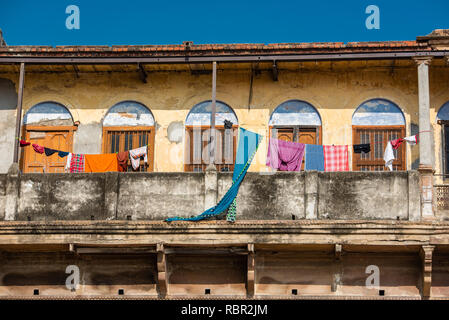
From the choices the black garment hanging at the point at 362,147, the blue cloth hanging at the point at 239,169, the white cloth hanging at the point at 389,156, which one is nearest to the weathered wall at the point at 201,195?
the blue cloth hanging at the point at 239,169

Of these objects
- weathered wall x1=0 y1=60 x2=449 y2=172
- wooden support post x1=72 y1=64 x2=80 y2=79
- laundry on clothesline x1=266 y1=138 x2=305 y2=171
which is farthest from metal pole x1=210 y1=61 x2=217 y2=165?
wooden support post x1=72 y1=64 x2=80 y2=79

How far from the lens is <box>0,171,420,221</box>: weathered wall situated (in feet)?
53.4

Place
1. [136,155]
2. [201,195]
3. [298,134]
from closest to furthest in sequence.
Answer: [201,195] → [136,155] → [298,134]

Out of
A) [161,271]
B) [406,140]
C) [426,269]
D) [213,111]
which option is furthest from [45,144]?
[426,269]

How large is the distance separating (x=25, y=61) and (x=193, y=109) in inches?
162

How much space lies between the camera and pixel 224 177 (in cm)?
1672

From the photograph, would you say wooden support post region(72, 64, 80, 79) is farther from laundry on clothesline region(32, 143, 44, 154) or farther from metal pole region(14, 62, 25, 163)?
laundry on clothesline region(32, 143, 44, 154)

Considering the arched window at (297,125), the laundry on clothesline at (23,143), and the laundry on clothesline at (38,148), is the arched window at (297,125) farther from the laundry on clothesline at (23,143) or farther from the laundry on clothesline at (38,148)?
the laundry on clothesline at (23,143)

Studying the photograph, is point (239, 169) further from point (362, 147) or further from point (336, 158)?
point (362, 147)

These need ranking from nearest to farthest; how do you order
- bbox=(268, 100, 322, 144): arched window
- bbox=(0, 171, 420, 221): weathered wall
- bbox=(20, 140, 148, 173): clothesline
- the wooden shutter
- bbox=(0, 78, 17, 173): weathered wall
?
bbox=(0, 171, 420, 221): weathered wall
bbox=(20, 140, 148, 173): clothesline
bbox=(268, 100, 322, 144): arched window
the wooden shutter
bbox=(0, 78, 17, 173): weathered wall

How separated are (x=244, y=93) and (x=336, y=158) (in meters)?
3.00

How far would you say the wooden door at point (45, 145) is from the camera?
1894cm

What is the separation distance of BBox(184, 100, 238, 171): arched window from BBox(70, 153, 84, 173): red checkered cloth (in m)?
2.47
